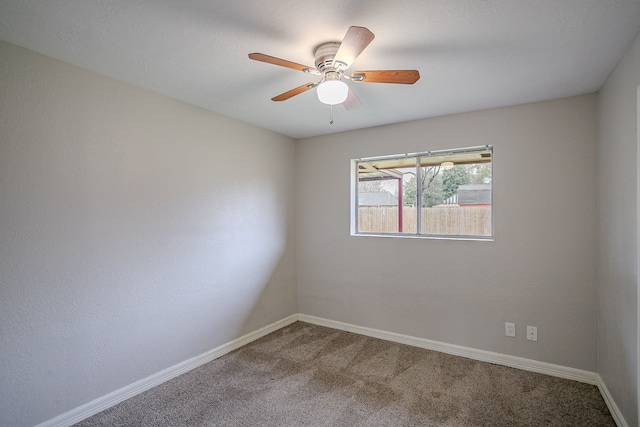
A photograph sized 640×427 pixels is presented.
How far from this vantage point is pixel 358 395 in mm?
2342

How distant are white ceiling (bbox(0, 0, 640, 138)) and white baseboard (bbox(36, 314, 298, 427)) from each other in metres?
2.27

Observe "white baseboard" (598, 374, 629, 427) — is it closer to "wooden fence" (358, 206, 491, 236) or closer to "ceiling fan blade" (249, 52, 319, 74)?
"wooden fence" (358, 206, 491, 236)

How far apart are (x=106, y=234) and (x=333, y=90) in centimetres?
187

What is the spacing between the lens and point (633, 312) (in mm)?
1777

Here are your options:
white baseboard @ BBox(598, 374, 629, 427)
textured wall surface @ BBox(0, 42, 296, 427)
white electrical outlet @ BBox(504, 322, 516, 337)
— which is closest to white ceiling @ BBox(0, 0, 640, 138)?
textured wall surface @ BBox(0, 42, 296, 427)

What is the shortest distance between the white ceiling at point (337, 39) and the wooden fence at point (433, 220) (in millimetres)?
1087

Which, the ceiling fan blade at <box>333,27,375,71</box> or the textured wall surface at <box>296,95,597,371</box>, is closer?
the ceiling fan blade at <box>333,27,375,71</box>

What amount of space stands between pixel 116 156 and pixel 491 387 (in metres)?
3.33

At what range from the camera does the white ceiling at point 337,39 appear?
1483 millimetres

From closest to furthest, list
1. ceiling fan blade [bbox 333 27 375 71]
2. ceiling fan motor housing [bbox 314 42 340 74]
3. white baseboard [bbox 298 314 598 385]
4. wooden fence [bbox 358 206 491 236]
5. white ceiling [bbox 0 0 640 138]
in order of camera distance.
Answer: ceiling fan blade [bbox 333 27 375 71]
white ceiling [bbox 0 0 640 138]
ceiling fan motor housing [bbox 314 42 340 74]
white baseboard [bbox 298 314 598 385]
wooden fence [bbox 358 206 491 236]

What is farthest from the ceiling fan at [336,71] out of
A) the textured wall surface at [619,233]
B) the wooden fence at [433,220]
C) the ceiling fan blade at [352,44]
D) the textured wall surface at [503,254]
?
the wooden fence at [433,220]

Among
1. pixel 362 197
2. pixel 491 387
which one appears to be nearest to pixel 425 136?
pixel 362 197

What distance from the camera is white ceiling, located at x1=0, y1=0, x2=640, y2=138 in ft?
4.87

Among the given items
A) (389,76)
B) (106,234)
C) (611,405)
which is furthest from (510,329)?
(106,234)
